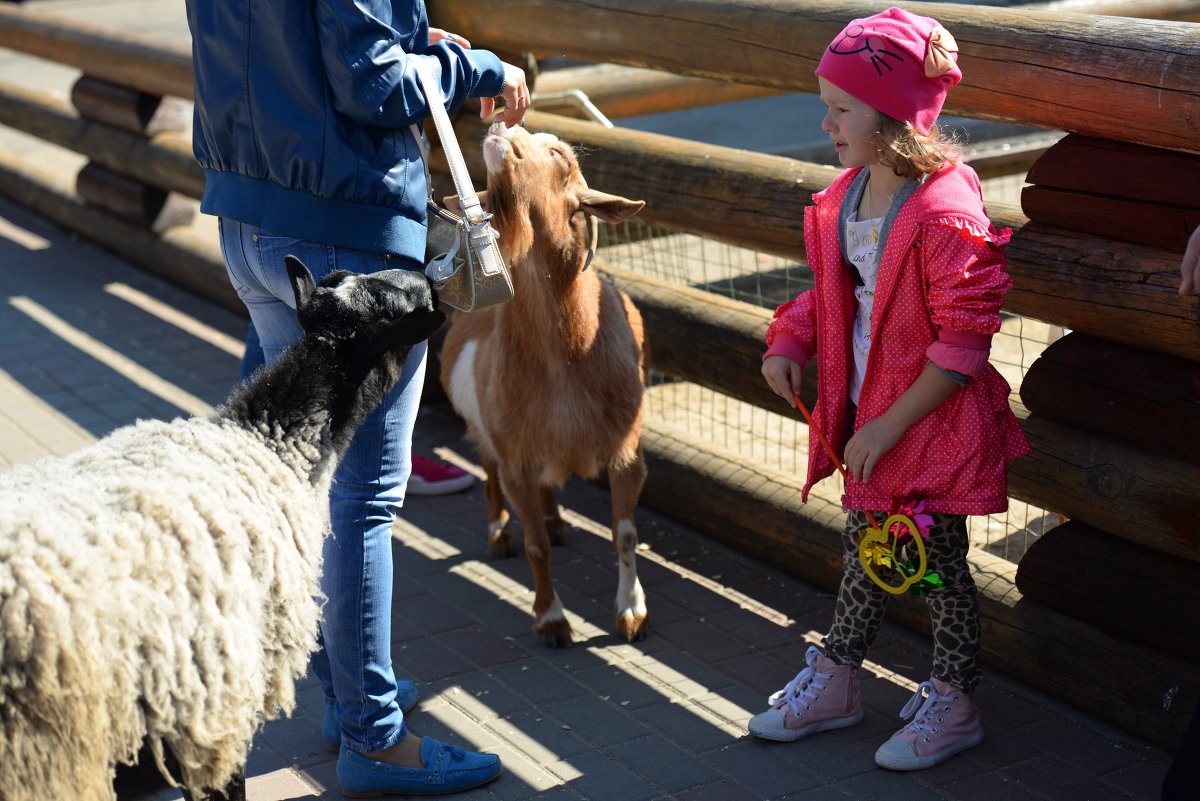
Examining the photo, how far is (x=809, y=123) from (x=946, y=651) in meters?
11.5

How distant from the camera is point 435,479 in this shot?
566 cm

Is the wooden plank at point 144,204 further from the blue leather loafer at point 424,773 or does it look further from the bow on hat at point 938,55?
the bow on hat at point 938,55

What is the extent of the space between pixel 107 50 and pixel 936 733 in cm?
787

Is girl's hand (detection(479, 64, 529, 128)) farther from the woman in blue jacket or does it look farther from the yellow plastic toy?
the yellow plastic toy

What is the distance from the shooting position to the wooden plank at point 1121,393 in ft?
11.1

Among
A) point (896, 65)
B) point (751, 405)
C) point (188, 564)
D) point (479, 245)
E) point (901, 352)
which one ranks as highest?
point (896, 65)

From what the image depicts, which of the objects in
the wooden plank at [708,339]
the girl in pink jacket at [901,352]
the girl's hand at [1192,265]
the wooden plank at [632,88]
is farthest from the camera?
the wooden plank at [632,88]

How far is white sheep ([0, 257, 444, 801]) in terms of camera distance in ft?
7.71

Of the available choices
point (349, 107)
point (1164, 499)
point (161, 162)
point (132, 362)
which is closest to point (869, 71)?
point (349, 107)

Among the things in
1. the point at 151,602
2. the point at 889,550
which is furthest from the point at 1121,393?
the point at 151,602

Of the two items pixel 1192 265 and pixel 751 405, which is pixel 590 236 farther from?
pixel 1192 265

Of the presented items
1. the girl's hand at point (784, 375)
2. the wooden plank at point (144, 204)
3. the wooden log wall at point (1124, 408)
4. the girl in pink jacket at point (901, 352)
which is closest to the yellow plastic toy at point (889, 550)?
the girl in pink jacket at point (901, 352)

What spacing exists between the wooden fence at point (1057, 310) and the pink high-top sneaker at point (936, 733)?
0.41 metres

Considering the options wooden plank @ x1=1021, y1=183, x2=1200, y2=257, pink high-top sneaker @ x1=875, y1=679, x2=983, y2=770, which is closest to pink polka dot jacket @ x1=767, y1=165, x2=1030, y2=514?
wooden plank @ x1=1021, y1=183, x2=1200, y2=257
